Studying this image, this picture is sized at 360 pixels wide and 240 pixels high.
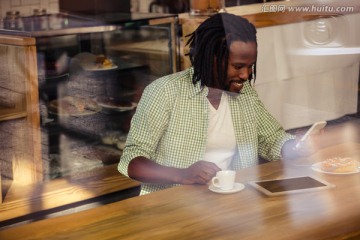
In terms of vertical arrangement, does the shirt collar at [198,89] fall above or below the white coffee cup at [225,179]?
above

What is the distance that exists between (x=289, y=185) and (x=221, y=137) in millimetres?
442

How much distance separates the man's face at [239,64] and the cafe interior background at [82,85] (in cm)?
57

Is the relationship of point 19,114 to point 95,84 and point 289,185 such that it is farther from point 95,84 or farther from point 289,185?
point 289,185

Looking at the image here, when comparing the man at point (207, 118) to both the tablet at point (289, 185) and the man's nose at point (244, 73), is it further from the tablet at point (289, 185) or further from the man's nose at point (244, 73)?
the tablet at point (289, 185)

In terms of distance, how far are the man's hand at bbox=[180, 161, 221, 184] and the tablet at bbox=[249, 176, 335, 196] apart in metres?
0.11

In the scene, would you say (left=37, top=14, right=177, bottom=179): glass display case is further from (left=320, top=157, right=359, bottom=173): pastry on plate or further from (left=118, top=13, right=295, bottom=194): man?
(left=320, top=157, right=359, bottom=173): pastry on plate

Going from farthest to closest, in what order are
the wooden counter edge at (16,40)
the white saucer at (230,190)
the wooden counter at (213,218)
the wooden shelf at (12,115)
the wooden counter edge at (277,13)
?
the wooden counter edge at (277,13) < the wooden shelf at (12,115) < the wooden counter edge at (16,40) < the white saucer at (230,190) < the wooden counter at (213,218)

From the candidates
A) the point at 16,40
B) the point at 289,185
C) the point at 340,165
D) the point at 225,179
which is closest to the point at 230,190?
the point at 225,179

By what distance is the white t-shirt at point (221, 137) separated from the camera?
7.52ft

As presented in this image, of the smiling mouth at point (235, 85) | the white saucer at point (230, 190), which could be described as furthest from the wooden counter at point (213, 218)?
the smiling mouth at point (235, 85)

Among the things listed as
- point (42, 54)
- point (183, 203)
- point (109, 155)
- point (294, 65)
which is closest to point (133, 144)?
point (183, 203)

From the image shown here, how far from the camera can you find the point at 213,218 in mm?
1711

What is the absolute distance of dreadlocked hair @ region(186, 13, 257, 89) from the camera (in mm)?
2301

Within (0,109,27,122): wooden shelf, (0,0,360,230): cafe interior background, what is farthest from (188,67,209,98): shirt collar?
(0,109,27,122): wooden shelf
